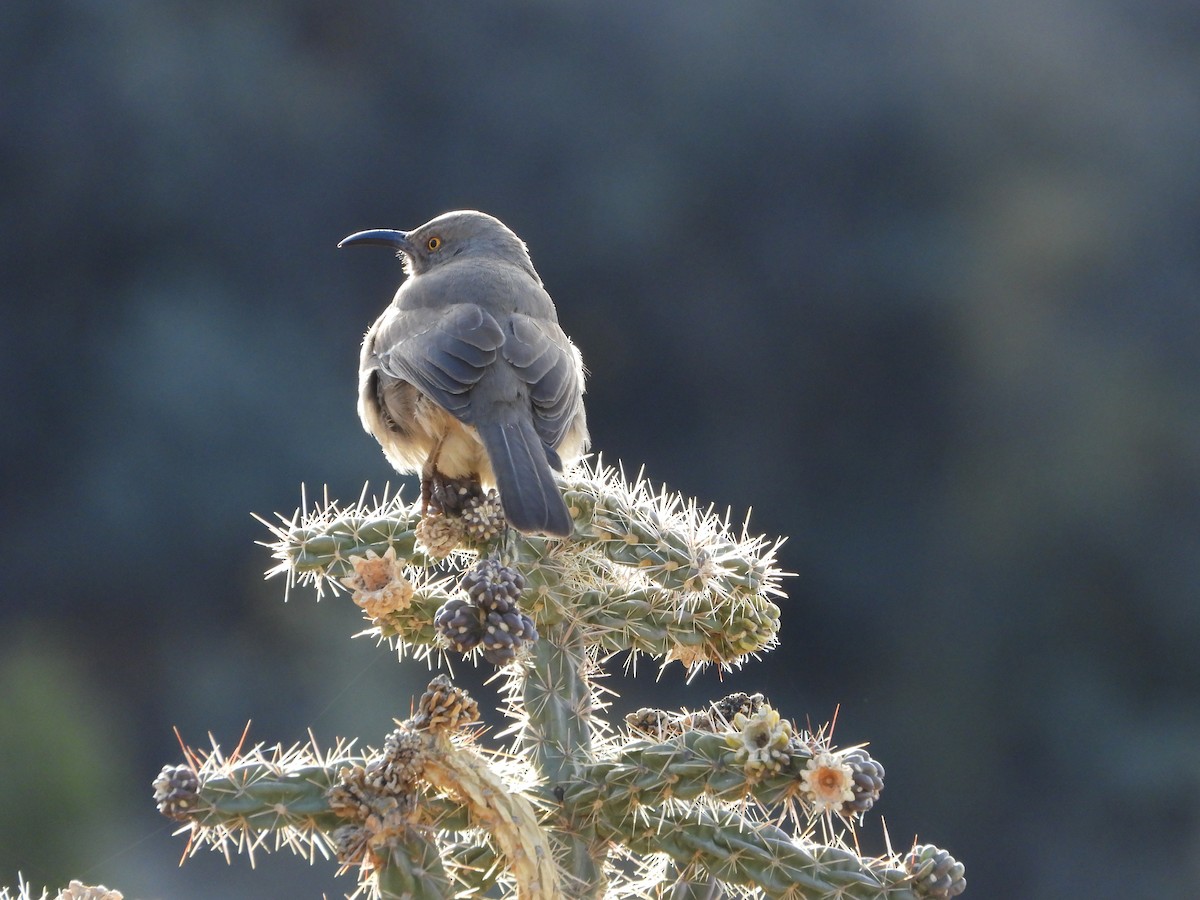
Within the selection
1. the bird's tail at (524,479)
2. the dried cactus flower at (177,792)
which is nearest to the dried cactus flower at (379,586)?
the bird's tail at (524,479)

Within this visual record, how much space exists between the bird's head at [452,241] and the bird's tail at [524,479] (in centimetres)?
136

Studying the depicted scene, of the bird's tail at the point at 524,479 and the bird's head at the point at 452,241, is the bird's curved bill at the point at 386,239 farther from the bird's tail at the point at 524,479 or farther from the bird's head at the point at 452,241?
the bird's tail at the point at 524,479

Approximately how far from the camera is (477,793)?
1946 millimetres

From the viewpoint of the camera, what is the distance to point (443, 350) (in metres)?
3.29

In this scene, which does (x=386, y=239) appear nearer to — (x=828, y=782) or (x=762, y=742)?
(x=762, y=742)

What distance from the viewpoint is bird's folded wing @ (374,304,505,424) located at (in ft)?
10.4

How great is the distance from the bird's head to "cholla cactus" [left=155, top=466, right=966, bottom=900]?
1.80m

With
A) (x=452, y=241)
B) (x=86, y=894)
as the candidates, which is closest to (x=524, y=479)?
(x=86, y=894)

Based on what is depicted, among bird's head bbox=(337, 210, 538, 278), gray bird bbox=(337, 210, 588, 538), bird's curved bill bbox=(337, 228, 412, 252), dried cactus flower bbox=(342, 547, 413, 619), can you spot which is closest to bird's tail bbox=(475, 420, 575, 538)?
gray bird bbox=(337, 210, 588, 538)

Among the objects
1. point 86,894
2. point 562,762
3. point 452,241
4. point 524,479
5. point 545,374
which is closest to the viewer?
point 86,894

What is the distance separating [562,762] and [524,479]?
0.66 metres

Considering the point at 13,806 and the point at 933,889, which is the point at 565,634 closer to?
the point at 933,889

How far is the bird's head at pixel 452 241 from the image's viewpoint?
4.37 m

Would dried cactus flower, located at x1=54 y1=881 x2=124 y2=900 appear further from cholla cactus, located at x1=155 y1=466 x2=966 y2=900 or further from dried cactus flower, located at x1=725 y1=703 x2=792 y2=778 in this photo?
dried cactus flower, located at x1=725 y1=703 x2=792 y2=778
